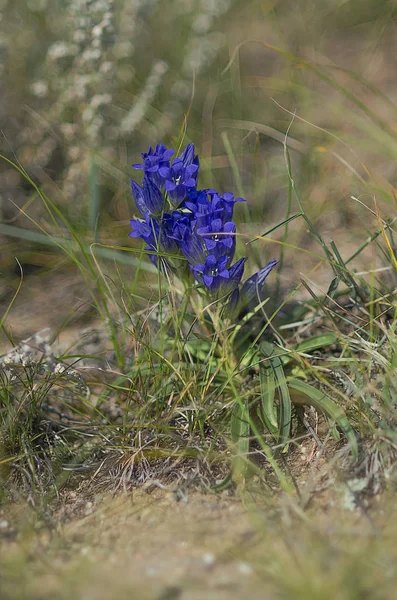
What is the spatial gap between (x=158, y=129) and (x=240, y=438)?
2.15 meters

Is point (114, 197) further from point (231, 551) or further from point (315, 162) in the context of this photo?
point (231, 551)

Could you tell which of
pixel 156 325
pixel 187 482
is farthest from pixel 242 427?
pixel 156 325

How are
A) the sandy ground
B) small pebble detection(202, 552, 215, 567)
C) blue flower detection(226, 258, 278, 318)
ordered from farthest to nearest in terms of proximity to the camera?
1. blue flower detection(226, 258, 278, 318)
2. small pebble detection(202, 552, 215, 567)
3. the sandy ground

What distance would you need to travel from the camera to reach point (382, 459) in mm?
1714

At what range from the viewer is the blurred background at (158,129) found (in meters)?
2.93

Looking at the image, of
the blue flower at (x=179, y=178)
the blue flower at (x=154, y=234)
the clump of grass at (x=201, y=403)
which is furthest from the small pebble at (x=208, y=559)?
the blue flower at (x=179, y=178)

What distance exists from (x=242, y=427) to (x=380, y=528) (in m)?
0.55

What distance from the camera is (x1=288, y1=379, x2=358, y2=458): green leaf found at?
5.88ft

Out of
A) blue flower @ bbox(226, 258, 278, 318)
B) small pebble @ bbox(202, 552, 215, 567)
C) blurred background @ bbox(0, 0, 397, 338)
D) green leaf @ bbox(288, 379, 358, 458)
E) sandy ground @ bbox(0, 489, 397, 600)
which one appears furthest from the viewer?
blurred background @ bbox(0, 0, 397, 338)

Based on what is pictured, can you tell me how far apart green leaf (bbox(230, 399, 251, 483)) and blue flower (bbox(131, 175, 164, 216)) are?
2.26 ft

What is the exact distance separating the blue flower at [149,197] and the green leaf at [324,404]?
754mm

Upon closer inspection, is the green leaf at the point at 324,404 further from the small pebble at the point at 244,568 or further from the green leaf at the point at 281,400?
the small pebble at the point at 244,568

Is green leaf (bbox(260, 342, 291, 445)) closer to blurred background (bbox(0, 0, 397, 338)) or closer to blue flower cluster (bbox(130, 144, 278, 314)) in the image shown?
blue flower cluster (bbox(130, 144, 278, 314))

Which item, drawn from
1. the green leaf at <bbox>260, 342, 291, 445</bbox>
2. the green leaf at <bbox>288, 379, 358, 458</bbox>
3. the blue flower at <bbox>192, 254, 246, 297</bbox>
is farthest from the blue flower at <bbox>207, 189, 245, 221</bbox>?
the green leaf at <bbox>288, 379, 358, 458</bbox>
